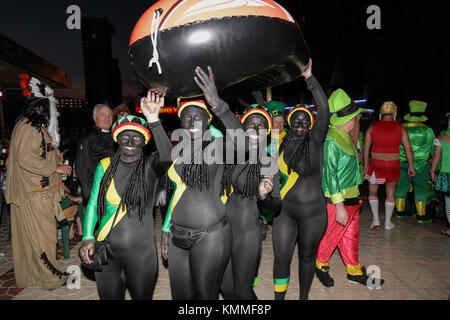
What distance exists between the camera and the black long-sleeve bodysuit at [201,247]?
215 cm

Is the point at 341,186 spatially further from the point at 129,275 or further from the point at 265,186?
the point at 129,275

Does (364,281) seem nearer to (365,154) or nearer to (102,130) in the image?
(365,154)

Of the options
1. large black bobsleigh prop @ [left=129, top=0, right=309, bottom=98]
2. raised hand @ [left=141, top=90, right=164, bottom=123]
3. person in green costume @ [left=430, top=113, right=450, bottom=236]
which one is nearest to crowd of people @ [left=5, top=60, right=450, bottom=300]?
raised hand @ [left=141, top=90, right=164, bottom=123]

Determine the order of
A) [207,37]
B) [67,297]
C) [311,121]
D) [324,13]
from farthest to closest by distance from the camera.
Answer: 1. [324,13]
2. [67,297]
3. [311,121]
4. [207,37]

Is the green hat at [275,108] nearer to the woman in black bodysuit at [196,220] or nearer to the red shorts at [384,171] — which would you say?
the red shorts at [384,171]

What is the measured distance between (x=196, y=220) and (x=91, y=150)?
9.45 ft

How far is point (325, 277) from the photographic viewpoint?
365 cm

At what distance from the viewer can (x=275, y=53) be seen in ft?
5.57

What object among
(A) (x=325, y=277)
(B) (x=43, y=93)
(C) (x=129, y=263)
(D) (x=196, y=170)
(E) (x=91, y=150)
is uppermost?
(B) (x=43, y=93)

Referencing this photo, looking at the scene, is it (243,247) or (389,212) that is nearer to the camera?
(243,247)

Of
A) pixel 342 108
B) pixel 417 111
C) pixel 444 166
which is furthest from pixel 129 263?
pixel 417 111

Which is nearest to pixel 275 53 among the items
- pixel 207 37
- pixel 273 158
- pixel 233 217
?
pixel 207 37

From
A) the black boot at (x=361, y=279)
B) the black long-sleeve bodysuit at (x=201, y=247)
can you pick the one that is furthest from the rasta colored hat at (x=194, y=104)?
the black boot at (x=361, y=279)
